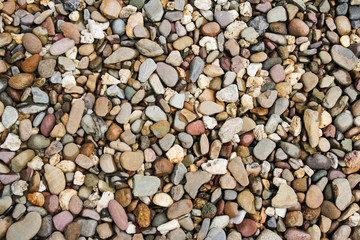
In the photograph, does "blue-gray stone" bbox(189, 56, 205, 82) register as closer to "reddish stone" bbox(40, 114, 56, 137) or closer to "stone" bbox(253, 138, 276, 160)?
"stone" bbox(253, 138, 276, 160)

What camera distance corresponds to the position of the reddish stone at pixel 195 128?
3.80 ft

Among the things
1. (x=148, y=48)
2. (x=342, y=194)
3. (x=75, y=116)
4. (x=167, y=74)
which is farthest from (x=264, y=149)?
(x=75, y=116)

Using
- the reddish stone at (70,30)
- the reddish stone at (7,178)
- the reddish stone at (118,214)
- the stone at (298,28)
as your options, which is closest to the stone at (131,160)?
the reddish stone at (118,214)

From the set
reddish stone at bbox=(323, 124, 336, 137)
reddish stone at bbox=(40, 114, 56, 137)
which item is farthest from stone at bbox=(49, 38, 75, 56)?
reddish stone at bbox=(323, 124, 336, 137)

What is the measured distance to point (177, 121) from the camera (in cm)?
116

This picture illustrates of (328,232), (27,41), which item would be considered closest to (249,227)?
(328,232)

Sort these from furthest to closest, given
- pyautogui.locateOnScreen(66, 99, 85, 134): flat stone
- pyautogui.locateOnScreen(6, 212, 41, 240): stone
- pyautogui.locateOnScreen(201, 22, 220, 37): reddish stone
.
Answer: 1. pyautogui.locateOnScreen(201, 22, 220, 37): reddish stone
2. pyautogui.locateOnScreen(66, 99, 85, 134): flat stone
3. pyautogui.locateOnScreen(6, 212, 41, 240): stone

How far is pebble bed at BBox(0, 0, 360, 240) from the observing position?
1101 millimetres

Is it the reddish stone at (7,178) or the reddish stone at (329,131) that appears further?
the reddish stone at (329,131)

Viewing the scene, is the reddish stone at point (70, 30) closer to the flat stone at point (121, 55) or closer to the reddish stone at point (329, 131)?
the flat stone at point (121, 55)

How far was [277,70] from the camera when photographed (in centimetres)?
123

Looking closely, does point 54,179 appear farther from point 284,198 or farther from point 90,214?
point 284,198

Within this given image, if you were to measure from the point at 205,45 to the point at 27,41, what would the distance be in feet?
2.08

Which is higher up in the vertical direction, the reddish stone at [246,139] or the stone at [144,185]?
the reddish stone at [246,139]
